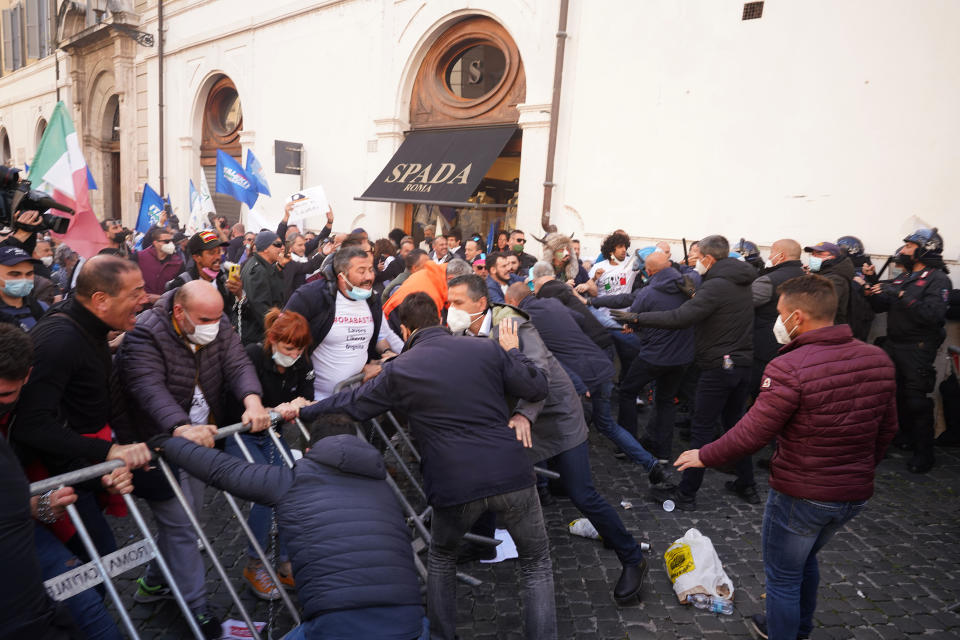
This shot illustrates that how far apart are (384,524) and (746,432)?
5.71ft

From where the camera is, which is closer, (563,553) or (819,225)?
(563,553)


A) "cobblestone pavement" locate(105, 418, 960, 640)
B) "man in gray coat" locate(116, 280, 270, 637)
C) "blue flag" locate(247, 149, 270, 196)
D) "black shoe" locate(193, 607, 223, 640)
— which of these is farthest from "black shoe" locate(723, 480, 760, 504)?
"blue flag" locate(247, 149, 270, 196)

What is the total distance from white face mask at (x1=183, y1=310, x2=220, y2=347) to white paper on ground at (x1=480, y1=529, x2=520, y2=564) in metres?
2.25

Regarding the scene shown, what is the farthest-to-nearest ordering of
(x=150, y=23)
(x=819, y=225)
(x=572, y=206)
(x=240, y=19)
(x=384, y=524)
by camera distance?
1. (x=150, y=23)
2. (x=240, y=19)
3. (x=572, y=206)
4. (x=819, y=225)
5. (x=384, y=524)

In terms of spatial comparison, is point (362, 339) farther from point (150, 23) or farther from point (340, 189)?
point (150, 23)

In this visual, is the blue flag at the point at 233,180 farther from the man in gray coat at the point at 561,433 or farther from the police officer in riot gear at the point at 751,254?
the man in gray coat at the point at 561,433

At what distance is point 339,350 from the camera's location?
4.19m

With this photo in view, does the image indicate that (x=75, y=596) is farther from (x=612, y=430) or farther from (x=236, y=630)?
(x=612, y=430)

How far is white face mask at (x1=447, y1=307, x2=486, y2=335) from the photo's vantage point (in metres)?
3.40

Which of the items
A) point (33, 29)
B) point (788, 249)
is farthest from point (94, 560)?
point (33, 29)

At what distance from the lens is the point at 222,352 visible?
3.23m

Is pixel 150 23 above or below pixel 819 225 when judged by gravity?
above

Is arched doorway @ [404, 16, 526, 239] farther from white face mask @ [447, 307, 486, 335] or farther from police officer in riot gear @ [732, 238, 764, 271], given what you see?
white face mask @ [447, 307, 486, 335]

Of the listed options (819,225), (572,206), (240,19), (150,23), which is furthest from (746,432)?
(150,23)
